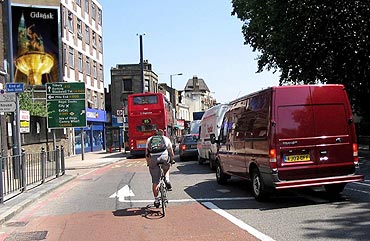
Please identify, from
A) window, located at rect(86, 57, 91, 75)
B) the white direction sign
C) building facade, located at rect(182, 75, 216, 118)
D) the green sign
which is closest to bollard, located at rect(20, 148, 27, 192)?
the white direction sign

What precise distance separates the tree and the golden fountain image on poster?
57.7 ft

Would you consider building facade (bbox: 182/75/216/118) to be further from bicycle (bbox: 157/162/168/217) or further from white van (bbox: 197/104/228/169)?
bicycle (bbox: 157/162/168/217)

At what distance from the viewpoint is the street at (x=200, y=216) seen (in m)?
7.41

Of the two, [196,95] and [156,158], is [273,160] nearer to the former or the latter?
[156,158]

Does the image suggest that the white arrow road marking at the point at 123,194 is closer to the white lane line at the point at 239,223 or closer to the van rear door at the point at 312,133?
the white lane line at the point at 239,223

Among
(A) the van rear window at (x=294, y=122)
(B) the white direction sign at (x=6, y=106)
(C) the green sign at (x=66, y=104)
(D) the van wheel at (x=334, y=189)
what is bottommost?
(D) the van wheel at (x=334, y=189)

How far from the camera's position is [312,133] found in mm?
9750

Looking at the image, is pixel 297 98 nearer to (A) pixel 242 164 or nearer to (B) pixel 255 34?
(A) pixel 242 164

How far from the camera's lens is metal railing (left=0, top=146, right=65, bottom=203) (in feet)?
39.5

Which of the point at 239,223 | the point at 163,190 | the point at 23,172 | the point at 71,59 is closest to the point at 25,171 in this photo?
the point at 23,172

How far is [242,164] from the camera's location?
1146 centimetres

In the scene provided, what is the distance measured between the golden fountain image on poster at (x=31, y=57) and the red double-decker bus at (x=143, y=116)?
7.80 meters

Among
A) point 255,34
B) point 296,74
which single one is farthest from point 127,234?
point 255,34

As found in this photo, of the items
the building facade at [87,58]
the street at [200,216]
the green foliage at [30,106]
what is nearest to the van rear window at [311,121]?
the street at [200,216]
